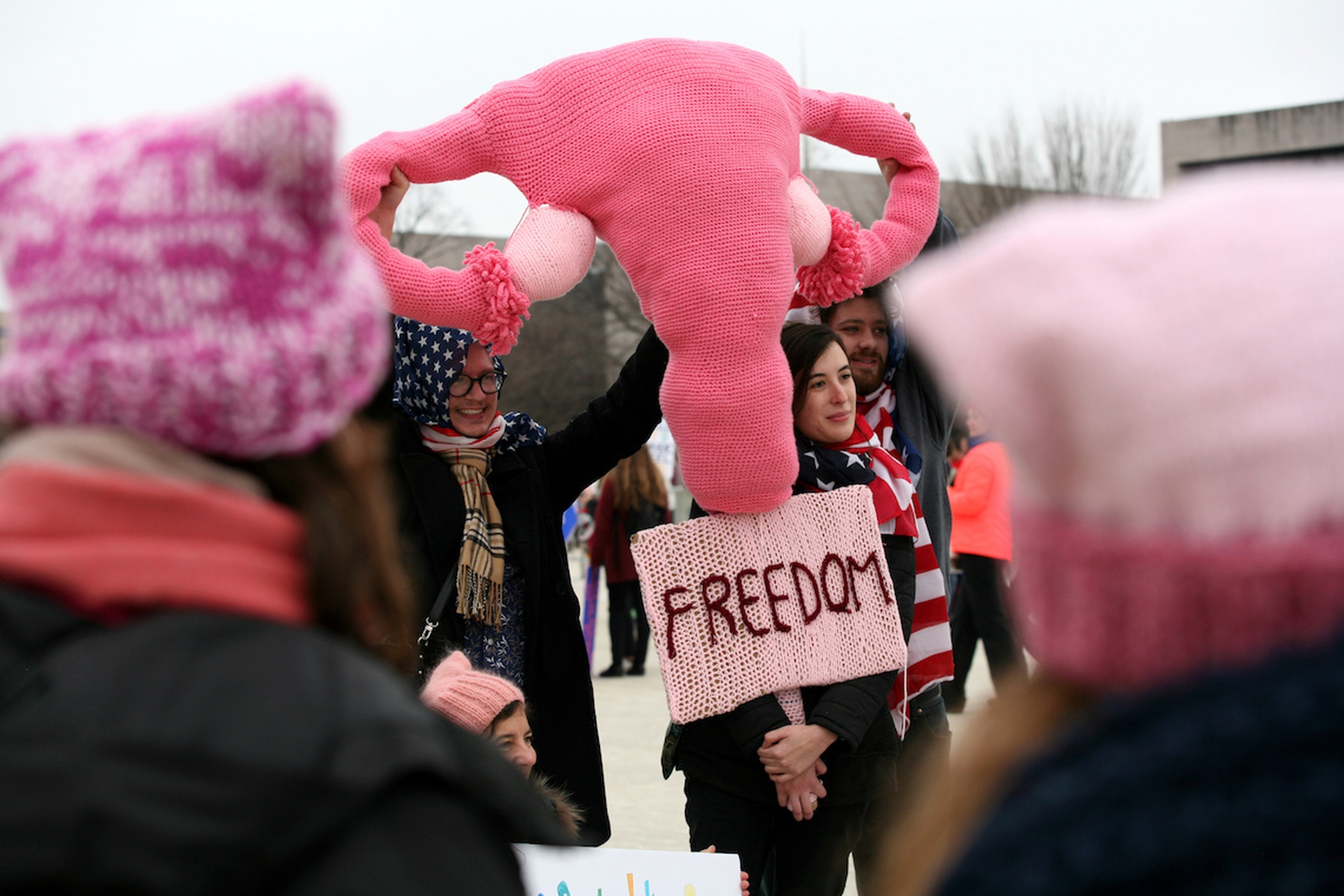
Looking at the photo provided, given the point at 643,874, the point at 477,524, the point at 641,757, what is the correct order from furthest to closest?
the point at 641,757, the point at 477,524, the point at 643,874

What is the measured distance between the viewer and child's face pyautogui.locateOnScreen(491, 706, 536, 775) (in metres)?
2.33

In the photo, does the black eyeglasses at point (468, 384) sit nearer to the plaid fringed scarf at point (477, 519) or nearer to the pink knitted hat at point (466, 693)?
the plaid fringed scarf at point (477, 519)

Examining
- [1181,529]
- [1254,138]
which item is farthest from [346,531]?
[1254,138]

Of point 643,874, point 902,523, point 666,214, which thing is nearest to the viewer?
point 666,214

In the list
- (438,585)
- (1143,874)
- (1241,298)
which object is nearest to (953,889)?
(1143,874)

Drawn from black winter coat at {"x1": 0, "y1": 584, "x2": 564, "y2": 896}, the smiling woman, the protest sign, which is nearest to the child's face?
the protest sign

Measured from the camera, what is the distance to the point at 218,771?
73 cm

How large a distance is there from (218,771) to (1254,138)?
21.7 m

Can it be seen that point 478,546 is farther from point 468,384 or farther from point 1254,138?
point 1254,138

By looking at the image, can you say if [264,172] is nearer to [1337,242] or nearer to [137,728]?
[137,728]

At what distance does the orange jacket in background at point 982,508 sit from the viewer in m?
6.13

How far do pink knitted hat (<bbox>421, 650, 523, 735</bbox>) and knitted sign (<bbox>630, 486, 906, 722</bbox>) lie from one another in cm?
38

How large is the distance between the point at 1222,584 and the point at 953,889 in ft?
0.90

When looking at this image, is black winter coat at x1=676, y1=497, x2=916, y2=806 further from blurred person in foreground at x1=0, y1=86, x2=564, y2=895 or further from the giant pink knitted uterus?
blurred person in foreground at x1=0, y1=86, x2=564, y2=895
